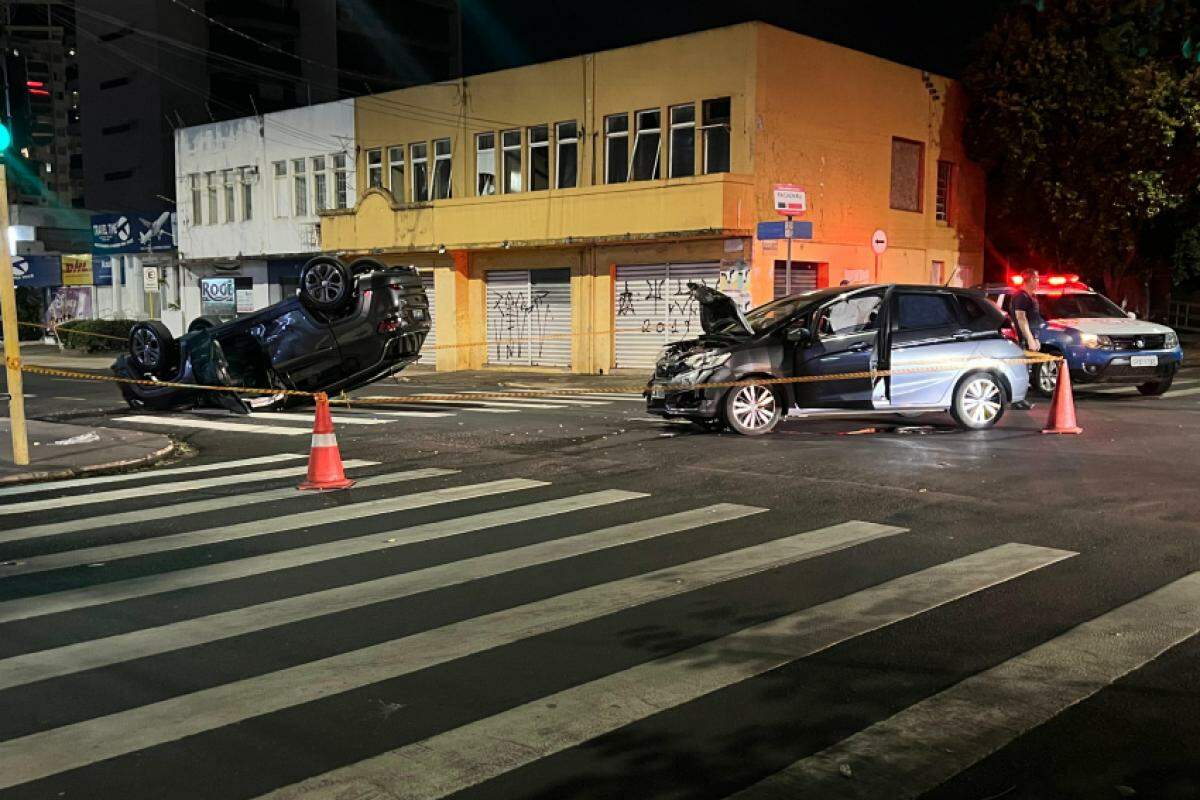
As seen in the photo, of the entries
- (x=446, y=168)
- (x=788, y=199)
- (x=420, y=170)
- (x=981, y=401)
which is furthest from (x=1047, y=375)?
(x=420, y=170)

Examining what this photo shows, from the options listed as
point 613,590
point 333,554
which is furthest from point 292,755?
point 333,554

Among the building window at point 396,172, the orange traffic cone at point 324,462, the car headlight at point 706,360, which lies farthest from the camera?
the building window at point 396,172

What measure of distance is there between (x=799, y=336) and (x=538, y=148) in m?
17.5

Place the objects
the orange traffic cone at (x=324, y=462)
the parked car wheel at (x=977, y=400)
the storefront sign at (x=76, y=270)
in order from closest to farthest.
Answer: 1. the orange traffic cone at (x=324, y=462)
2. the parked car wheel at (x=977, y=400)
3. the storefront sign at (x=76, y=270)

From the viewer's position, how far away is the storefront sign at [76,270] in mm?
48219

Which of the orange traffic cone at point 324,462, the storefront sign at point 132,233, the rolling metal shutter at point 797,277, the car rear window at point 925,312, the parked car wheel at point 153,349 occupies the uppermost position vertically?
the storefront sign at point 132,233

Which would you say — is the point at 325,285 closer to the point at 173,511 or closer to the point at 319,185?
the point at 173,511

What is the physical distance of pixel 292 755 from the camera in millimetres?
3805

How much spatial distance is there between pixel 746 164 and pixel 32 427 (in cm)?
1541

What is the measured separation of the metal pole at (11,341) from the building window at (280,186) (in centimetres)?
2530

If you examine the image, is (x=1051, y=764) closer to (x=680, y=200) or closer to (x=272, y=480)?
(x=272, y=480)

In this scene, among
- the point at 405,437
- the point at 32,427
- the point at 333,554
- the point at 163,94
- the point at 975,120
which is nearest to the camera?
the point at 333,554

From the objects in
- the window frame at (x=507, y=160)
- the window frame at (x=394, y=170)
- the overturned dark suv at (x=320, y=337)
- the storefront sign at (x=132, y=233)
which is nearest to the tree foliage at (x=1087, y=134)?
the window frame at (x=507, y=160)

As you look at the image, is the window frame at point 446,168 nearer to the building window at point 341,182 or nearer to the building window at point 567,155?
the building window at point 567,155
